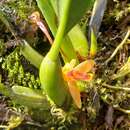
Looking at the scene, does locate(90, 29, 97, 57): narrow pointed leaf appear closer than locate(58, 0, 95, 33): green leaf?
No

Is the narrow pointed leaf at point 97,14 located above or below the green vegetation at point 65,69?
above

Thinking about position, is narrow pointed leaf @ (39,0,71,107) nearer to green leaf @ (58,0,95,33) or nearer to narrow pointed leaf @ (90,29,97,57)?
green leaf @ (58,0,95,33)

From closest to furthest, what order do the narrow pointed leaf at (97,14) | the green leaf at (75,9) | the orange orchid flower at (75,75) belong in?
the green leaf at (75,9) → the orange orchid flower at (75,75) → the narrow pointed leaf at (97,14)

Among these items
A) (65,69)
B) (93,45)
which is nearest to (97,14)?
(93,45)

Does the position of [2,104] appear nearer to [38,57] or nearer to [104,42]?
[38,57]

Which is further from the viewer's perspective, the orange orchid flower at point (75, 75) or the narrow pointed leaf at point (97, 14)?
the narrow pointed leaf at point (97, 14)

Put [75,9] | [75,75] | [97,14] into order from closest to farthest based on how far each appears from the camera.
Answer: [75,9]
[75,75]
[97,14]

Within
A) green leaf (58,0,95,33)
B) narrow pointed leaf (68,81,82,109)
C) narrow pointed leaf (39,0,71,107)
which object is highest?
green leaf (58,0,95,33)

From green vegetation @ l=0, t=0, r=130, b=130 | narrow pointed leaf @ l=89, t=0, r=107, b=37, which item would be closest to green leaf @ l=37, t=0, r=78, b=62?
green vegetation @ l=0, t=0, r=130, b=130

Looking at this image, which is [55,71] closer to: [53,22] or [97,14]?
[53,22]

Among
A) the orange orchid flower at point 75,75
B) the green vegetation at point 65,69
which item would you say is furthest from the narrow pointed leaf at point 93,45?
the orange orchid flower at point 75,75

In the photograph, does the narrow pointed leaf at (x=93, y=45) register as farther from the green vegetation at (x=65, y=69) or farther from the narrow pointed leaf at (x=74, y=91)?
the narrow pointed leaf at (x=74, y=91)

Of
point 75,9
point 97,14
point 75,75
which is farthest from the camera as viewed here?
point 97,14
